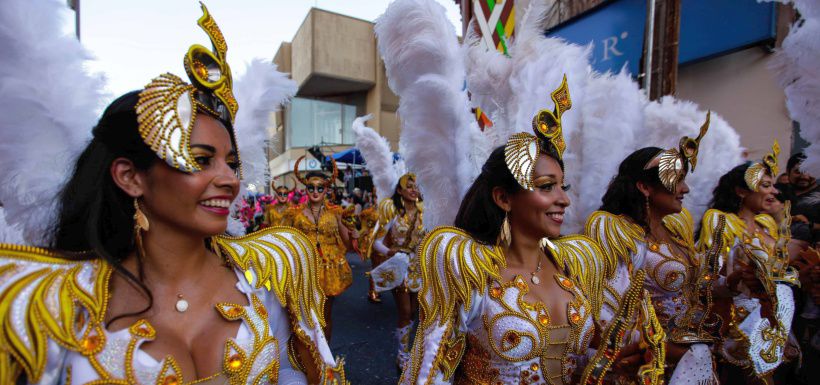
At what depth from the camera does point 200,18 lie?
48.7 inches

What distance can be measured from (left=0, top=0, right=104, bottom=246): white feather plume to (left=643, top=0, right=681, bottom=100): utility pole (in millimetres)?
4825

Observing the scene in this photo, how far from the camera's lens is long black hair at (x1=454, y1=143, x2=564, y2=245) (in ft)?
6.35

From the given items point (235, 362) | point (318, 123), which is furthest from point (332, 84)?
point (235, 362)

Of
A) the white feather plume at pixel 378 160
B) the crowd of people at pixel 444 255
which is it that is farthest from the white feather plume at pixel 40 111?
the white feather plume at pixel 378 160

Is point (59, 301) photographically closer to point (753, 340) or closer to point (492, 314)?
point (492, 314)

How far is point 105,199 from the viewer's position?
3.92 ft

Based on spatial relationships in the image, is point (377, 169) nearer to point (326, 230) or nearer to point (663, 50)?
point (326, 230)

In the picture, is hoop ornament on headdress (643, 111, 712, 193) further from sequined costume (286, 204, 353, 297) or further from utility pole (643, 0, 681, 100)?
sequined costume (286, 204, 353, 297)

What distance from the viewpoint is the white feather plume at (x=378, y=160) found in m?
7.23

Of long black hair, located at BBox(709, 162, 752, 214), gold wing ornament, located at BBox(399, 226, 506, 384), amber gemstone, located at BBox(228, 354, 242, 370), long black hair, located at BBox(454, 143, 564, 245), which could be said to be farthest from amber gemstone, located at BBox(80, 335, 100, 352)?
long black hair, located at BBox(709, 162, 752, 214)

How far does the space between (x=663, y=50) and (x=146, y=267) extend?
5.09m

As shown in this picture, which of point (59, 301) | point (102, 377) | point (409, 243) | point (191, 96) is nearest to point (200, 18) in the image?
point (191, 96)

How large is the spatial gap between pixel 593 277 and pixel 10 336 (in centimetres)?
219

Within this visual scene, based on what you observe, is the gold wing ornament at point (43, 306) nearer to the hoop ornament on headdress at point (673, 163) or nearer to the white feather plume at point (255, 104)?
the white feather plume at point (255, 104)
